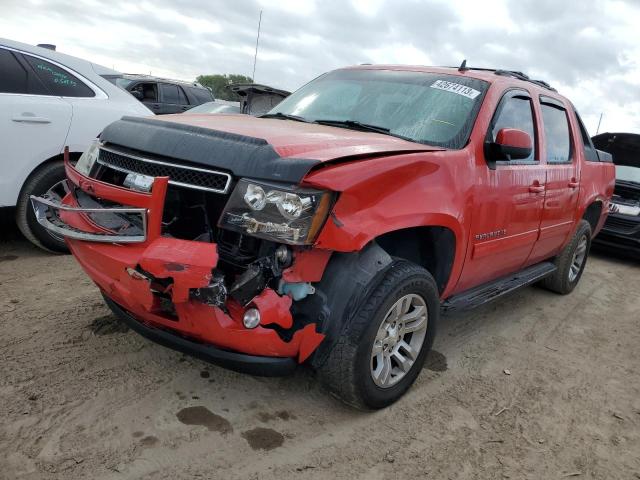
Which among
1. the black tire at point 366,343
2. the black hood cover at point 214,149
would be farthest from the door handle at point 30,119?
the black tire at point 366,343

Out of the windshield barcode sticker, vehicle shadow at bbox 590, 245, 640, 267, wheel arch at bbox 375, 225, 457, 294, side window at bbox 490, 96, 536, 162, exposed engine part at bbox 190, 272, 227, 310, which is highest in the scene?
the windshield barcode sticker

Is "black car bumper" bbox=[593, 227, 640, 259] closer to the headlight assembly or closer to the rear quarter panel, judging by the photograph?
the rear quarter panel

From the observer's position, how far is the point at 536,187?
3.73 meters

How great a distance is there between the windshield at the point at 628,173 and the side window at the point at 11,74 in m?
8.04

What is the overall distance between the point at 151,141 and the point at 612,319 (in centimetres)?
434

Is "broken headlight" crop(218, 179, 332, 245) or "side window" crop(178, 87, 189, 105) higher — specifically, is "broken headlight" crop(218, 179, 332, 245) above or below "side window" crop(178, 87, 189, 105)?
below

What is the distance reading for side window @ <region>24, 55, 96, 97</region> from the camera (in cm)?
441

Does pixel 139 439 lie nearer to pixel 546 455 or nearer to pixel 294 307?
pixel 294 307

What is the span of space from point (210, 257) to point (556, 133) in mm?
3372

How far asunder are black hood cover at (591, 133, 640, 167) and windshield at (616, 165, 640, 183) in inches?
4.3

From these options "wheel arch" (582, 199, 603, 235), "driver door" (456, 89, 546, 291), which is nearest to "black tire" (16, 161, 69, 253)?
"driver door" (456, 89, 546, 291)

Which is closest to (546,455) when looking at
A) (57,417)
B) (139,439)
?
(139,439)

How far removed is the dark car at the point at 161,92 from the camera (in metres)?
11.5

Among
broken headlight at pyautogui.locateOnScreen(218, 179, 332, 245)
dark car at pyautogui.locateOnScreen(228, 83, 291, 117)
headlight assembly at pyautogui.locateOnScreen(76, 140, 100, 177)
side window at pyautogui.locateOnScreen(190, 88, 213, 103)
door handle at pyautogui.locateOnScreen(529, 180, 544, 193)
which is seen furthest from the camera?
side window at pyautogui.locateOnScreen(190, 88, 213, 103)
